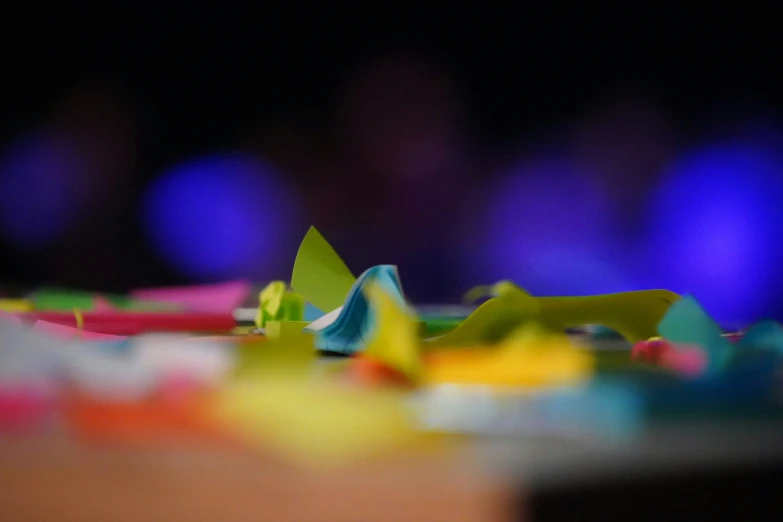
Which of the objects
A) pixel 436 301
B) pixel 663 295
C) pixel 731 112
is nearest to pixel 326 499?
pixel 663 295

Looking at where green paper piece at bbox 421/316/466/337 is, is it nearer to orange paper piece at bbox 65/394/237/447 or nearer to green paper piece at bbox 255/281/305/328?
green paper piece at bbox 255/281/305/328

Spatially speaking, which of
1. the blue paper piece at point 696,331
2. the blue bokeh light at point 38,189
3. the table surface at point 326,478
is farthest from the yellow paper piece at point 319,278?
the blue bokeh light at point 38,189

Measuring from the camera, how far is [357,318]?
594mm

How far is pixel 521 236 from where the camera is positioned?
6.17ft

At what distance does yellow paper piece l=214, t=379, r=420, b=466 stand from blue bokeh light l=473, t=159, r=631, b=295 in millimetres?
1516

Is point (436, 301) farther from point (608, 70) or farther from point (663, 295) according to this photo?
point (663, 295)

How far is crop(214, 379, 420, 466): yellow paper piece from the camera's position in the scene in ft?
0.88

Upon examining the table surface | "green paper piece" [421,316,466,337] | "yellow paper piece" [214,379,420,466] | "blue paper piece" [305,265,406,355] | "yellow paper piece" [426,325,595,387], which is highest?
"green paper piece" [421,316,466,337]

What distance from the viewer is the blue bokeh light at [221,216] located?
192cm

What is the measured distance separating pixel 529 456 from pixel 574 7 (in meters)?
1.63

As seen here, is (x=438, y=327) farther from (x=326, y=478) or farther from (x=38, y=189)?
(x=38, y=189)

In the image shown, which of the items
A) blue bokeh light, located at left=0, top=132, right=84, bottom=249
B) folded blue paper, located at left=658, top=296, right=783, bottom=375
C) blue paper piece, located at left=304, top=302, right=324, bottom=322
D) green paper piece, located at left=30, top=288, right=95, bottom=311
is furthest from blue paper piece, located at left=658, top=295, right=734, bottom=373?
blue bokeh light, located at left=0, top=132, right=84, bottom=249

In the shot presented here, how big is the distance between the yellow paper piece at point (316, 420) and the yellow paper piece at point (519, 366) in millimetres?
73

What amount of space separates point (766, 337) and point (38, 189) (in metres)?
1.86
